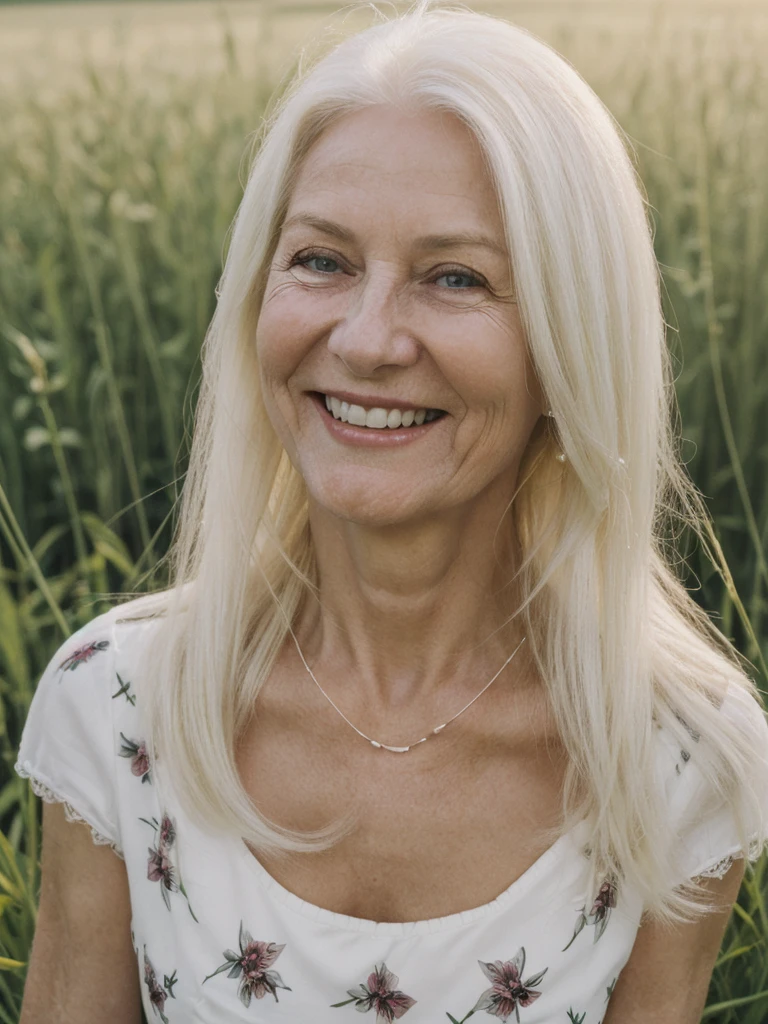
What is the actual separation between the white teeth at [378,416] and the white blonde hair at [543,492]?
0.44 ft

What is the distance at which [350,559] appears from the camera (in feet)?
5.52

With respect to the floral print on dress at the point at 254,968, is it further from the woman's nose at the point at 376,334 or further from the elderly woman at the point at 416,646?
the woman's nose at the point at 376,334

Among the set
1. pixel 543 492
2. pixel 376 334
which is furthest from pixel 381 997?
pixel 376 334

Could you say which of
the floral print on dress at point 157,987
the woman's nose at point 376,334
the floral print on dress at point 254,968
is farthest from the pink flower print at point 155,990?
the woman's nose at point 376,334

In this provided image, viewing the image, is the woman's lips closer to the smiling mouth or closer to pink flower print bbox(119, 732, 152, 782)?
the smiling mouth

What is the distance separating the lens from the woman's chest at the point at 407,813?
163 cm

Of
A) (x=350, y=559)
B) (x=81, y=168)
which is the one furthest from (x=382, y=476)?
(x=81, y=168)

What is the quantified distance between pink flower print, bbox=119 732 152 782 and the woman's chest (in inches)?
4.6

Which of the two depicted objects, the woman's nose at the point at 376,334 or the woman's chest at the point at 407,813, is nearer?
the woman's nose at the point at 376,334

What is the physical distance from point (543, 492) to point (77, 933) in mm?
782

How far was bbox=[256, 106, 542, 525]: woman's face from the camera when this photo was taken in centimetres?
148

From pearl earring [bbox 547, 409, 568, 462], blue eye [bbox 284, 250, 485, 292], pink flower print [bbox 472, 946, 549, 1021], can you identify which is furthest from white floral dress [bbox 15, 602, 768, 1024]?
blue eye [bbox 284, 250, 485, 292]

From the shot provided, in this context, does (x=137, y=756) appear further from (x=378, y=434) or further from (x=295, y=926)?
(x=378, y=434)

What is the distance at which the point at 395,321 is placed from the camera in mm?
1496
